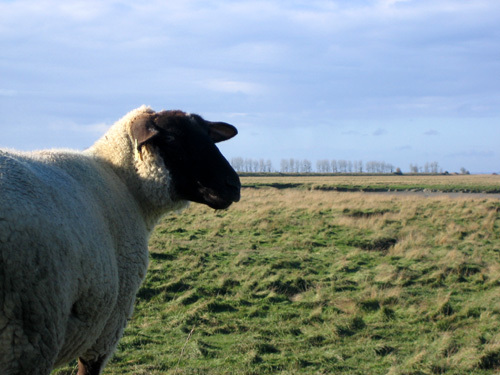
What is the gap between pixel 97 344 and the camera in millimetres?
3367

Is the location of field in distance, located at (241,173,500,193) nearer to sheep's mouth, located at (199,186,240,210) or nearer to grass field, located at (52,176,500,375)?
grass field, located at (52,176,500,375)

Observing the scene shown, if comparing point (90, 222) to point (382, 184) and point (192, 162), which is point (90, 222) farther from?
point (382, 184)

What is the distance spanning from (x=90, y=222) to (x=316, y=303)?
692 centimetres

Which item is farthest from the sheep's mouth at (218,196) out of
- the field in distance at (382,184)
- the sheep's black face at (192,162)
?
the field in distance at (382,184)

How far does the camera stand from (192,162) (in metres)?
3.94

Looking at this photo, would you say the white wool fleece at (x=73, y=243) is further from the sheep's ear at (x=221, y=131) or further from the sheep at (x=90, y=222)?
the sheep's ear at (x=221, y=131)

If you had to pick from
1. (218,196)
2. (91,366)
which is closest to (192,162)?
(218,196)

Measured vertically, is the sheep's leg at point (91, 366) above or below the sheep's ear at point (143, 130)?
below

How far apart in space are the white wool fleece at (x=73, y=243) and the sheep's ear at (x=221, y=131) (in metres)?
0.61

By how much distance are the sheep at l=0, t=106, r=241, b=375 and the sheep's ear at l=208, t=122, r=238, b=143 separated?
0.05 feet

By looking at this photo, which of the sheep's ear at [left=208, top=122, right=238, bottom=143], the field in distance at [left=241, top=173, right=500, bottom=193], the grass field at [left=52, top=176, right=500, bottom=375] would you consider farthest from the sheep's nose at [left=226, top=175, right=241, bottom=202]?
the field in distance at [left=241, top=173, right=500, bottom=193]

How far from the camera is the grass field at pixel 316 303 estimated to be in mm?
6668

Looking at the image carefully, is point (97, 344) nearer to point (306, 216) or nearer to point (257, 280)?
point (257, 280)

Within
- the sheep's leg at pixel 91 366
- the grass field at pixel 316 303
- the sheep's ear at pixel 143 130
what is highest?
the sheep's ear at pixel 143 130
